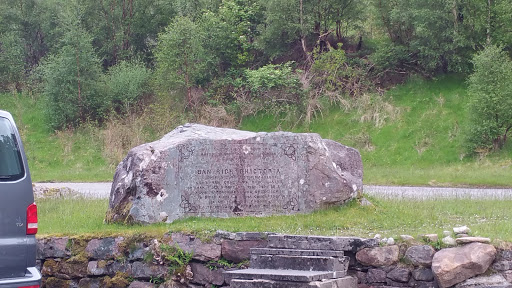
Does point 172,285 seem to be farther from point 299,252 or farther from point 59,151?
point 59,151

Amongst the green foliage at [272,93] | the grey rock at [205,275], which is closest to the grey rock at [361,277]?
the grey rock at [205,275]

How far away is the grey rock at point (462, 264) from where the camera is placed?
804cm

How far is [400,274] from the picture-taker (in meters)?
8.49

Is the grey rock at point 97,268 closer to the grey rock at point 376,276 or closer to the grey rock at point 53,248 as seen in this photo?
the grey rock at point 53,248

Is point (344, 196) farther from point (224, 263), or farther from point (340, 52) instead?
point (340, 52)

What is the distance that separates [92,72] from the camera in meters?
30.4

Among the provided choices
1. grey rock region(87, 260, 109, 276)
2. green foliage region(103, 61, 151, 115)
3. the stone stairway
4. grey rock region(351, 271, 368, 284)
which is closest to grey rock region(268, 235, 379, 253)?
the stone stairway

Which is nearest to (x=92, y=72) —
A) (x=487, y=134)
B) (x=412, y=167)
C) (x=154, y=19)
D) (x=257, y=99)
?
(x=154, y=19)

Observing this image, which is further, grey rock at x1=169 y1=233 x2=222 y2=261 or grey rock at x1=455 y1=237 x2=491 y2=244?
grey rock at x1=169 y1=233 x2=222 y2=261

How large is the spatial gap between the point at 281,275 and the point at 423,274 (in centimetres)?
186

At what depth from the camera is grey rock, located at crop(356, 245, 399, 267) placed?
858 centimetres

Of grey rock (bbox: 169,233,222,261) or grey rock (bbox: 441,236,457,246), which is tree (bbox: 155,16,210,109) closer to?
grey rock (bbox: 169,233,222,261)

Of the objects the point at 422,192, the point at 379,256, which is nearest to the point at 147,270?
the point at 379,256

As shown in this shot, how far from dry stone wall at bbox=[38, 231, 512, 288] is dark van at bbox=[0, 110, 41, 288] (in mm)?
2944
